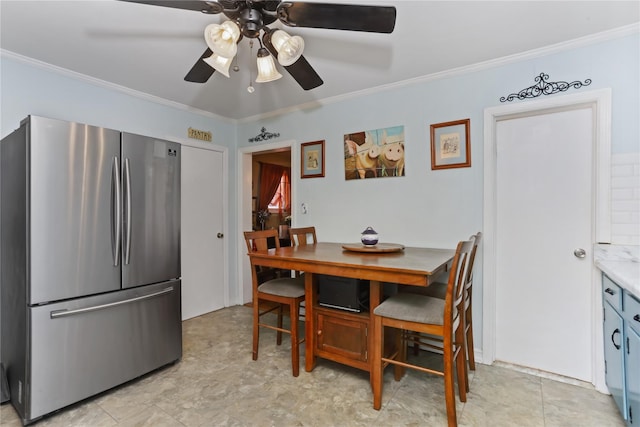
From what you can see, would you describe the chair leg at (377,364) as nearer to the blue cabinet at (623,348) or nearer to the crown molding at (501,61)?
the blue cabinet at (623,348)

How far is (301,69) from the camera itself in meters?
1.86

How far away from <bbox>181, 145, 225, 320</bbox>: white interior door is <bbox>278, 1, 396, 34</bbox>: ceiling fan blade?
2481mm

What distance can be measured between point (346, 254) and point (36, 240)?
6.24 feet

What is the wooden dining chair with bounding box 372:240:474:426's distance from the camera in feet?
5.49

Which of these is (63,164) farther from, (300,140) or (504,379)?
(504,379)

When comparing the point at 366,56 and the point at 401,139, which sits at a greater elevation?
the point at 366,56

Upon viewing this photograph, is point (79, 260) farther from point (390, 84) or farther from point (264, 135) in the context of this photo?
point (390, 84)

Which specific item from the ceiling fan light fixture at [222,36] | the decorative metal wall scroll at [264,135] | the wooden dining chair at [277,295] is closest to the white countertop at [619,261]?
the wooden dining chair at [277,295]

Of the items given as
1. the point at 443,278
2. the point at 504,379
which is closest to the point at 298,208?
the point at 443,278

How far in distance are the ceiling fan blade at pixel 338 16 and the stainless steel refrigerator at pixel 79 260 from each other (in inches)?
56.3

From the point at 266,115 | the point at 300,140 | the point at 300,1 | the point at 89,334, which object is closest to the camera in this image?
the point at 300,1

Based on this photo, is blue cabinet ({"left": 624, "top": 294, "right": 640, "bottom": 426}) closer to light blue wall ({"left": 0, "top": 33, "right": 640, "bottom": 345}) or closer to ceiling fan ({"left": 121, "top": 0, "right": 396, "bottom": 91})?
light blue wall ({"left": 0, "top": 33, "right": 640, "bottom": 345})

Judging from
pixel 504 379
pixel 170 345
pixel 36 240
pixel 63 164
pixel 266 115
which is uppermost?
pixel 266 115

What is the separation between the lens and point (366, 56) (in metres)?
2.35
